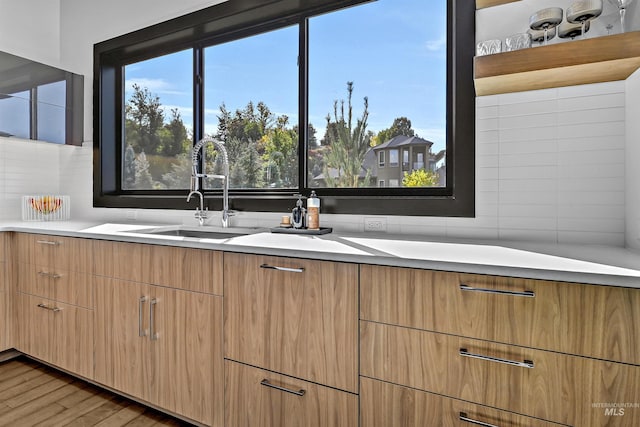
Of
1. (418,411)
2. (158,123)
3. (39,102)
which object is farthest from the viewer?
(158,123)

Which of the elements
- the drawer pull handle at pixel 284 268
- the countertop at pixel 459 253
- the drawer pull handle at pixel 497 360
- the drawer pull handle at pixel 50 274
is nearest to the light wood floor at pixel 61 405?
the drawer pull handle at pixel 50 274

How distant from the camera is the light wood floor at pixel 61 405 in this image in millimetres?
1802

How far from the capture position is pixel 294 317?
139 cm

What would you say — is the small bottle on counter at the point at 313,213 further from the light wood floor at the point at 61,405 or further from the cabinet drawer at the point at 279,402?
the light wood floor at the point at 61,405

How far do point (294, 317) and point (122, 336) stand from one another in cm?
101

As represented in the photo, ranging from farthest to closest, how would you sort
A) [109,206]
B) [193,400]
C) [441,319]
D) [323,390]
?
1. [109,206]
2. [193,400]
3. [323,390]
4. [441,319]

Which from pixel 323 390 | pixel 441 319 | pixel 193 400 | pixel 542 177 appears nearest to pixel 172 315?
pixel 193 400

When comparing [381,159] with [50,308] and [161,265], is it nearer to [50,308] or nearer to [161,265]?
[161,265]

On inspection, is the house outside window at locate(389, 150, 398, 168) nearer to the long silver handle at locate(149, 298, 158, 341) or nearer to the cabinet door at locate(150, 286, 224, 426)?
the cabinet door at locate(150, 286, 224, 426)

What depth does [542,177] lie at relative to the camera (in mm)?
1576

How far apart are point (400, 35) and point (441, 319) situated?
4.83 ft

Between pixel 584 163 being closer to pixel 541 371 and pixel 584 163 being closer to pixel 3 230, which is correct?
pixel 541 371

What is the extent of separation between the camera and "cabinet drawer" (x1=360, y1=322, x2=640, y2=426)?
0.97 metres

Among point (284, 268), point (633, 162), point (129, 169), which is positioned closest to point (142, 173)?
point (129, 169)
